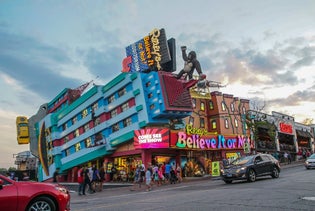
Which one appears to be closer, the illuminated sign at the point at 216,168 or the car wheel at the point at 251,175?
the car wheel at the point at 251,175

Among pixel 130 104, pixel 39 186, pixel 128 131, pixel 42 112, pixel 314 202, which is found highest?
pixel 42 112

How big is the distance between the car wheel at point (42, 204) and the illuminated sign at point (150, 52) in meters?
32.1

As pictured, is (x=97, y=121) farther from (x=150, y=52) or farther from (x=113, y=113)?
(x=150, y=52)

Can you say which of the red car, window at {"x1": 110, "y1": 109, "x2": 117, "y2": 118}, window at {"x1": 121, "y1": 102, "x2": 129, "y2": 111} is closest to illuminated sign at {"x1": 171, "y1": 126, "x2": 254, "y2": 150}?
window at {"x1": 121, "y1": 102, "x2": 129, "y2": 111}

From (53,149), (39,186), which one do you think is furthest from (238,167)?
(53,149)

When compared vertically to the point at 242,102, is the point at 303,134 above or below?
below

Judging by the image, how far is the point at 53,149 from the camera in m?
53.8

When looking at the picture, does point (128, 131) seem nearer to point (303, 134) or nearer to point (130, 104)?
point (130, 104)

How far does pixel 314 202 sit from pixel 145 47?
33931mm

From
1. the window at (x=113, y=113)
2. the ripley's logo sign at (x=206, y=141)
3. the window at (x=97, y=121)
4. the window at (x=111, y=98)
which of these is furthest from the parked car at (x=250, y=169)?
the window at (x=97, y=121)

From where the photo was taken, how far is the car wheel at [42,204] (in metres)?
8.09

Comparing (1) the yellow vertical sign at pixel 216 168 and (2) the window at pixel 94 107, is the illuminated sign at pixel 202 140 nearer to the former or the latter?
(1) the yellow vertical sign at pixel 216 168

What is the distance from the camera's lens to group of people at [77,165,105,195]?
875 inches

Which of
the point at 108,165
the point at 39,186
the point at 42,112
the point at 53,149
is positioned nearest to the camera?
the point at 39,186
